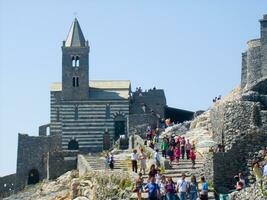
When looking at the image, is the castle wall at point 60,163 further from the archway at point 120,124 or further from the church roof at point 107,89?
the church roof at point 107,89

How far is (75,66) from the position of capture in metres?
69.5

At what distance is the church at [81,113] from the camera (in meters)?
66.2

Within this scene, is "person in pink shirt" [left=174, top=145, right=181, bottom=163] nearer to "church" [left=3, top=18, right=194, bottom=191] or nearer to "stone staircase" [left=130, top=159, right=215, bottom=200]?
"stone staircase" [left=130, top=159, right=215, bottom=200]

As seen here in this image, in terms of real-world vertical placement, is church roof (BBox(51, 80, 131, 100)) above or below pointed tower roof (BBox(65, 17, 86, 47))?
below

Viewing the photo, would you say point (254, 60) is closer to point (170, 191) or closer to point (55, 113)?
point (55, 113)

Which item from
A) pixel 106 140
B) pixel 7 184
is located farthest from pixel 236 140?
pixel 7 184

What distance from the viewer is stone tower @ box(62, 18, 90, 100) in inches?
2702

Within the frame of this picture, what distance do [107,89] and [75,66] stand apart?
338 centimetres

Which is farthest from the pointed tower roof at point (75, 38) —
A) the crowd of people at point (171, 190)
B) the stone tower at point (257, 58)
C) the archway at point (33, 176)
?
the crowd of people at point (171, 190)

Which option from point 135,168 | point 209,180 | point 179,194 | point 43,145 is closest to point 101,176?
point 135,168

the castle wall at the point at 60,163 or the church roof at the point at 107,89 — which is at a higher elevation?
the church roof at the point at 107,89

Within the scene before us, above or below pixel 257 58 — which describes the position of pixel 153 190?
below

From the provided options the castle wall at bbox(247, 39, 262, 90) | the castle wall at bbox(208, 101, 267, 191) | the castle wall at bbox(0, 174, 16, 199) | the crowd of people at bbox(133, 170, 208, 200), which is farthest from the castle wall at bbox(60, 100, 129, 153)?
the crowd of people at bbox(133, 170, 208, 200)

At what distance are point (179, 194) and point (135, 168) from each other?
731 cm
